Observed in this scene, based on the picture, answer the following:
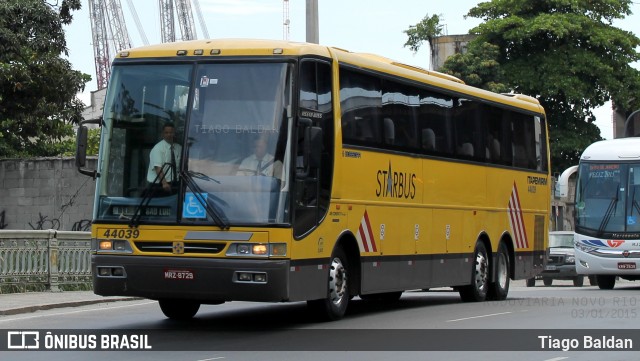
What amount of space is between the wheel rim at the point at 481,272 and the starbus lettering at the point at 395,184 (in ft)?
11.0

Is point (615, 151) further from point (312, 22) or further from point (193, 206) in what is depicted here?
point (193, 206)

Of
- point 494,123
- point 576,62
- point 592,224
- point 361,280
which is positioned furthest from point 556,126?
point 361,280

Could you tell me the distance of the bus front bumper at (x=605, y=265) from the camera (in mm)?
29641

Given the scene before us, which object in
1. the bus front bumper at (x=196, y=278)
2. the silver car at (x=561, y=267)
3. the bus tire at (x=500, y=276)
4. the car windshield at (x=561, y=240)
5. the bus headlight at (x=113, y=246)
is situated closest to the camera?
the bus front bumper at (x=196, y=278)

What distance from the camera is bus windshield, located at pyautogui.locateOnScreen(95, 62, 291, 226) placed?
14727 millimetres

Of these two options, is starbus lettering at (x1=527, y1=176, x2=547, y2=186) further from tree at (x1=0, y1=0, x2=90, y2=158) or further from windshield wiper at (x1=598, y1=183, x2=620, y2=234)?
tree at (x1=0, y1=0, x2=90, y2=158)

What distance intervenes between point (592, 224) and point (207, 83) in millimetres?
17631

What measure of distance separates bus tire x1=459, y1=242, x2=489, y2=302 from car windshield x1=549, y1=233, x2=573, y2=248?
53.1 feet

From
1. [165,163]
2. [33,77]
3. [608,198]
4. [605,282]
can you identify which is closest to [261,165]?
[165,163]

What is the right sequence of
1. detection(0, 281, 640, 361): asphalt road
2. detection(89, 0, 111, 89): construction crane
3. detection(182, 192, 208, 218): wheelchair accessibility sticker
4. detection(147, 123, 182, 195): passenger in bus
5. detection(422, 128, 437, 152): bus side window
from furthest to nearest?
detection(89, 0, 111, 89): construction crane < detection(422, 128, 437, 152): bus side window < detection(147, 123, 182, 195): passenger in bus < detection(182, 192, 208, 218): wheelchair accessibility sticker < detection(0, 281, 640, 361): asphalt road

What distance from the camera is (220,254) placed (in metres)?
14.7

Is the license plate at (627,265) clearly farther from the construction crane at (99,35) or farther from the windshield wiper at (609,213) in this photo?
the construction crane at (99,35)

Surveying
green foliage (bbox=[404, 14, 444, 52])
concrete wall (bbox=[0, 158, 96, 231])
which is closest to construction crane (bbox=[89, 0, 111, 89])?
green foliage (bbox=[404, 14, 444, 52])

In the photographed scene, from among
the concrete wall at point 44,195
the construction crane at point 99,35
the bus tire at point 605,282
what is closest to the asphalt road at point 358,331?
the bus tire at point 605,282
